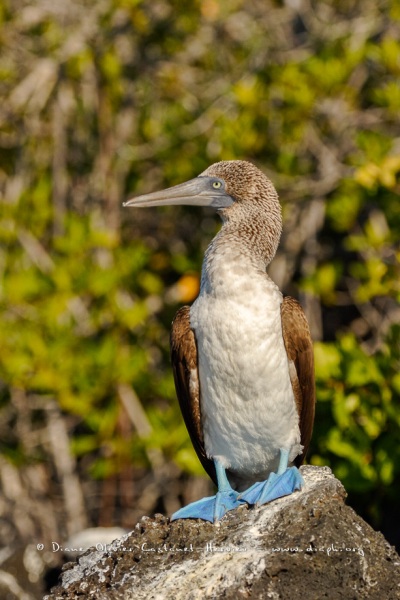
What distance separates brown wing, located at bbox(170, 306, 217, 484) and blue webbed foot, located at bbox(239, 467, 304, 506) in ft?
1.58

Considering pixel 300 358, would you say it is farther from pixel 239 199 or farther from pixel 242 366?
pixel 239 199

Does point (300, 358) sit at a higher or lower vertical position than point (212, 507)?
higher

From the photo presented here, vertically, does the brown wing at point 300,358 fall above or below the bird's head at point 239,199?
below

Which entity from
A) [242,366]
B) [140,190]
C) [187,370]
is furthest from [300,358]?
[140,190]

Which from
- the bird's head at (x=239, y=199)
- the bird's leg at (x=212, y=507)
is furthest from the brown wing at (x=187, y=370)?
the bird's head at (x=239, y=199)

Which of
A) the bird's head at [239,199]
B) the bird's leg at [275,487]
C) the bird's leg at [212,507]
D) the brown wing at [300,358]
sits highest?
the bird's head at [239,199]

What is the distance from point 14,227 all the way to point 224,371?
3.43 metres

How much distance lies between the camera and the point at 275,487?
3760 millimetres

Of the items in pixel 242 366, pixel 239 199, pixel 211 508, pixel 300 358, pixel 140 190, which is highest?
pixel 239 199

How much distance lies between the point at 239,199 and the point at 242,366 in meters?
0.86

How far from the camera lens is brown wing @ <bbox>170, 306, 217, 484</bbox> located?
4152 mm

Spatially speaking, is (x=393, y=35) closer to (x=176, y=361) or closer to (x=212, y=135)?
(x=212, y=135)

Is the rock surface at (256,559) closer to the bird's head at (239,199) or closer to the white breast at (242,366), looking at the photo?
the white breast at (242,366)

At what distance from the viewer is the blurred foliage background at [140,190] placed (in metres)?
6.67
